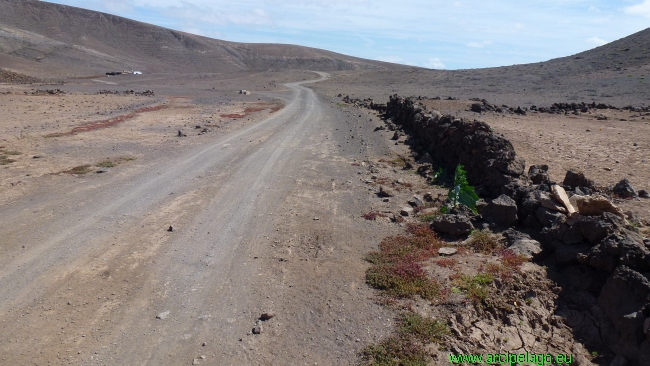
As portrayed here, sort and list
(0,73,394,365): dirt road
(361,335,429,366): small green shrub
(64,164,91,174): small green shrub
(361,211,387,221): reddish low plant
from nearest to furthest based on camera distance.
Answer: (361,335,429,366): small green shrub → (0,73,394,365): dirt road → (361,211,387,221): reddish low plant → (64,164,91,174): small green shrub

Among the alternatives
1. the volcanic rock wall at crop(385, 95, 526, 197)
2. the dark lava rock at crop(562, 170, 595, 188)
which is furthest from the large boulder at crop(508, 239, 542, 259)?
the dark lava rock at crop(562, 170, 595, 188)

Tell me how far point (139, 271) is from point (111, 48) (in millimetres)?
109518

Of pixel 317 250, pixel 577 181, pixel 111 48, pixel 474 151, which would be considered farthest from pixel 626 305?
pixel 111 48

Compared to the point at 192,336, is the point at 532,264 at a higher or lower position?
higher

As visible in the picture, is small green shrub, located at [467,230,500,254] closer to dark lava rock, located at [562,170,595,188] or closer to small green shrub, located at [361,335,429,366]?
small green shrub, located at [361,335,429,366]

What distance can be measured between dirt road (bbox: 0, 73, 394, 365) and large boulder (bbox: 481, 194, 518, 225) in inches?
131

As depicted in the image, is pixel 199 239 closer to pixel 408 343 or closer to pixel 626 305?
pixel 408 343

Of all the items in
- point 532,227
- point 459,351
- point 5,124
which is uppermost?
point 532,227

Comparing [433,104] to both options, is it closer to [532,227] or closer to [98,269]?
[532,227]

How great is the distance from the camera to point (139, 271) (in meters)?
7.37

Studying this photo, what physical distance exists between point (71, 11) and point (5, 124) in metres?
109


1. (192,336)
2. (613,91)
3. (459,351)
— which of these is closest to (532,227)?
(459,351)

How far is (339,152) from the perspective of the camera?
58.5 feet

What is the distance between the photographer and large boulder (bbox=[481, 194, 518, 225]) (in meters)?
8.79
